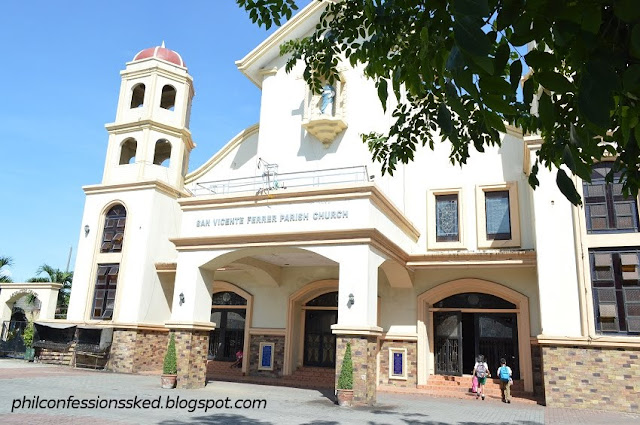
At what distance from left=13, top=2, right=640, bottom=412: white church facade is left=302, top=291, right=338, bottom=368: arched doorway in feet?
0.18

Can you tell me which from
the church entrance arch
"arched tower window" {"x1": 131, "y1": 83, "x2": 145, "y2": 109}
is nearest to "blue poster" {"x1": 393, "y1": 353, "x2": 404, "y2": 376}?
the church entrance arch

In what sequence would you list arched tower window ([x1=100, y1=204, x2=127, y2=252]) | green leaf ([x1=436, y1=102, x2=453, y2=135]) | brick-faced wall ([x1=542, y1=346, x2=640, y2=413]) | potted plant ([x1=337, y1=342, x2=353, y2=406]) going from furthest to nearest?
arched tower window ([x1=100, y1=204, x2=127, y2=252]) < brick-faced wall ([x1=542, y1=346, x2=640, y2=413]) < potted plant ([x1=337, y1=342, x2=353, y2=406]) < green leaf ([x1=436, y1=102, x2=453, y2=135])

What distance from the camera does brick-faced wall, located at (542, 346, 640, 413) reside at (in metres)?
12.3

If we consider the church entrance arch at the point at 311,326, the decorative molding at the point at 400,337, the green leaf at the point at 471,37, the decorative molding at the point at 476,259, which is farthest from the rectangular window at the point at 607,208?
the green leaf at the point at 471,37

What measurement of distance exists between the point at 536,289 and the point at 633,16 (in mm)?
14778

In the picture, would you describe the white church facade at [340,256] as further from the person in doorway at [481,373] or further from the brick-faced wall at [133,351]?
the person in doorway at [481,373]

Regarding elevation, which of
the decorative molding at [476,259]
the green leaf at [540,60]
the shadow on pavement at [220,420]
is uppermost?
the decorative molding at [476,259]

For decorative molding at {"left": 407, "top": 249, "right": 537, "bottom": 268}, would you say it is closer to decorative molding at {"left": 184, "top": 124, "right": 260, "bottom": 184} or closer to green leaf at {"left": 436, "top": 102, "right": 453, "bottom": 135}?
decorative molding at {"left": 184, "top": 124, "right": 260, "bottom": 184}

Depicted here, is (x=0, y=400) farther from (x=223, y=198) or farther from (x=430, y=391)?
(x=430, y=391)

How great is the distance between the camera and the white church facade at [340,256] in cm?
1288

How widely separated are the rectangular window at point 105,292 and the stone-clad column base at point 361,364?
434 inches

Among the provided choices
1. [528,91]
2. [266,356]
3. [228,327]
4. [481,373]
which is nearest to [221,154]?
[228,327]

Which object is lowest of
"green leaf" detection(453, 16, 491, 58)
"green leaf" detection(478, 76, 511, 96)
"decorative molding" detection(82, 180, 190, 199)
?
"green leaf" detection(478, 76, 511, 96)

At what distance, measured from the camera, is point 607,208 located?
13617 mm
